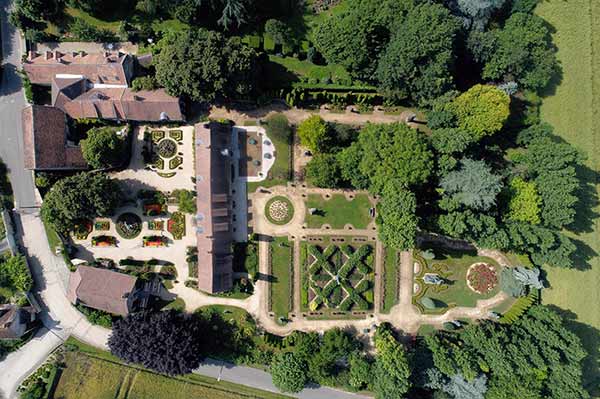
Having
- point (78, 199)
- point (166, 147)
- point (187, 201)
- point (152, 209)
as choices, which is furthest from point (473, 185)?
point (78, 199)

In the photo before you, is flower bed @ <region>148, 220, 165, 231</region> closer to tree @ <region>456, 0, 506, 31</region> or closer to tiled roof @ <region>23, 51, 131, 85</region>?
tiled roof @ <region>23, 51, 131, 85</region>

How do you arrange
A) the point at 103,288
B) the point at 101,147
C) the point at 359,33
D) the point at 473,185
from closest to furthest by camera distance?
the point at 359,33
the point at 473,185
the point at 101,147
the point at 103,288

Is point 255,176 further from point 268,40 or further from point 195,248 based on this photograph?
point 268,40

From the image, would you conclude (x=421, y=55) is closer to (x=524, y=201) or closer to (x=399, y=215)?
(x=399, y=215)

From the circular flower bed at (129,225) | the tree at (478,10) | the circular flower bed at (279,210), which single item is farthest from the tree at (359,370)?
the tree at (478,10)

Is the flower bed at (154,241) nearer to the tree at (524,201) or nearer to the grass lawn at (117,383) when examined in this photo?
the grass lawn at (117,383)

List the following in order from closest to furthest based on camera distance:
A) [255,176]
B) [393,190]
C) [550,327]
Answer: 1. [393,190]
2. [550,327]
3. [255,176]

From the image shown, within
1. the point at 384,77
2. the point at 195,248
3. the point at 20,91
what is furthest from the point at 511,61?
the point at 20,91
